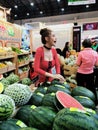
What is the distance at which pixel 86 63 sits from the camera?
4.10 meters

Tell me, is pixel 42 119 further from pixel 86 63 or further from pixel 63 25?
pixel 63 25

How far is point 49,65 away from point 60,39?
554 cm

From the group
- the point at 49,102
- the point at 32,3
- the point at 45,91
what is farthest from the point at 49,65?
the point at 32,3

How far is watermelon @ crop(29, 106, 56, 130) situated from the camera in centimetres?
118

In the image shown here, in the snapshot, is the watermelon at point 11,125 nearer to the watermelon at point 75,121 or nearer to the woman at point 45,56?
the watermelon at point 75,121

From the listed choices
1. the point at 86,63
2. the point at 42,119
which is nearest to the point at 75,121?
the point at 42,119

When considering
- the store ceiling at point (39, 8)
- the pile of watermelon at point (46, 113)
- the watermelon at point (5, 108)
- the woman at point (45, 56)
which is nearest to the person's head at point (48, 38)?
the woman at point (45, 56)

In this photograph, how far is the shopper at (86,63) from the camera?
4.10m

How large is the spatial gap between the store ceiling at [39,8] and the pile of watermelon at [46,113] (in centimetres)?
1755

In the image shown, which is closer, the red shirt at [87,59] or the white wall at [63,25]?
the red shirt at [87,59]

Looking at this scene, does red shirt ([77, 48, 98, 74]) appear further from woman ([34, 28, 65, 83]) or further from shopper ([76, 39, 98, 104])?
woman ([34, 28, 65, 83])

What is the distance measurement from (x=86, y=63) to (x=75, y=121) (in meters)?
3.17

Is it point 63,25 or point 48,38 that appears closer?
point 48,38

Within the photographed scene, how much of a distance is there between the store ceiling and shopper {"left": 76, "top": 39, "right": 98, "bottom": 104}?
15.3 meters
